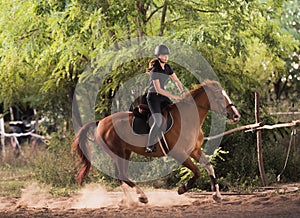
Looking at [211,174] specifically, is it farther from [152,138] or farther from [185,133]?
[152,138]

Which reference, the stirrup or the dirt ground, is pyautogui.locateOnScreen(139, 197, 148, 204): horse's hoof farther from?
the stirrup

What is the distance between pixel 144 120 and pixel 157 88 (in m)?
0.91

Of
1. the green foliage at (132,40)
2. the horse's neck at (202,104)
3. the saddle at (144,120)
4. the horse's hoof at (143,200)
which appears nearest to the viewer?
the horse's neck at (202,104)

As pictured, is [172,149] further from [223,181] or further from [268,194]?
[223,181]

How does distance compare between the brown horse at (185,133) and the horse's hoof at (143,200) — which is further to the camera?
the horse's hoof at (143,200)

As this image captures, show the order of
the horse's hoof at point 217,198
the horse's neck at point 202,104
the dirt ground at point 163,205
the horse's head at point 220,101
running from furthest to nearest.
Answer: the horse's hoof at point 217,198, the horse's neck at point 202,104, the horse's head at point 220,101, the dirt ground at point 163,205

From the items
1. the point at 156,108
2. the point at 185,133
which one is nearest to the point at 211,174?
the point at 185,133

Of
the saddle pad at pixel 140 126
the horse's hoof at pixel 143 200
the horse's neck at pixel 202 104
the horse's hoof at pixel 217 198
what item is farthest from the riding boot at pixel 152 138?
the horse's hoof at pixel 217 198

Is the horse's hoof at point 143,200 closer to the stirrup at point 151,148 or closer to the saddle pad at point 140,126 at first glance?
the stirrup at point 151,148

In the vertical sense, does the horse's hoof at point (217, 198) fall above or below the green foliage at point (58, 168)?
above

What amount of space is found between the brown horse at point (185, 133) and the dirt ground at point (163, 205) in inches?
14.3

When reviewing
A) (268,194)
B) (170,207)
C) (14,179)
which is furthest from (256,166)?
(14,179)

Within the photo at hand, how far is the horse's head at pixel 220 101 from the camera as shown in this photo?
9289 millimetres

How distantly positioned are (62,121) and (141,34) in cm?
703
